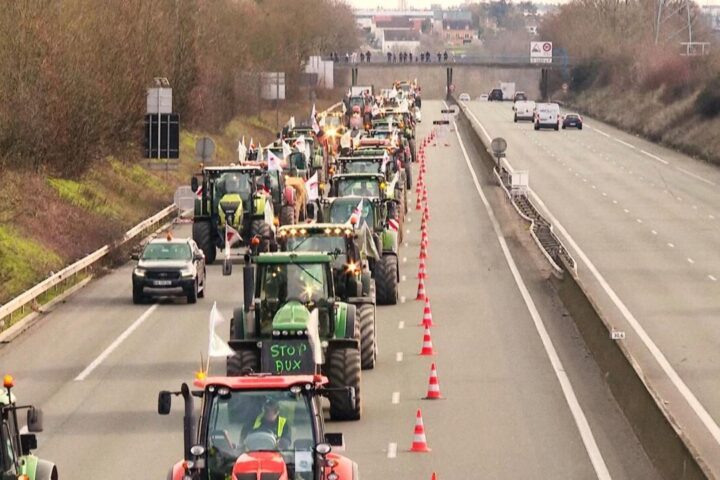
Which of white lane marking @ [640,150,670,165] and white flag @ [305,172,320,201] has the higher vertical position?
white flag @ [305,172,320,201]

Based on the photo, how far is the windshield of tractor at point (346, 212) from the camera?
4123cm

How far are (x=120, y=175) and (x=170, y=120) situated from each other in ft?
37.4

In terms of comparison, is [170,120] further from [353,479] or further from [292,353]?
[353,479]

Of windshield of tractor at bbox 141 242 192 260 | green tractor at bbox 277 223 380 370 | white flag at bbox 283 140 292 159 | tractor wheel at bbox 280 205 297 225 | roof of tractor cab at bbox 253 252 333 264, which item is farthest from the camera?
white flag at bbox 283 140 292 159

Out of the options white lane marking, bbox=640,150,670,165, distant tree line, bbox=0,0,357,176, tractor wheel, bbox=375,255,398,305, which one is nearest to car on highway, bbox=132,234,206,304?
tractor wheel, bbox=375,255,398,305

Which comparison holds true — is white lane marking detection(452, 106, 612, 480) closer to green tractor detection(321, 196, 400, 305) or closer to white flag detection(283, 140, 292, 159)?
green tractor detection(321, 196, 400, 305)

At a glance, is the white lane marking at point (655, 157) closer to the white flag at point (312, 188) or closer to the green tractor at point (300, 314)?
the white flag at point (312, 188)

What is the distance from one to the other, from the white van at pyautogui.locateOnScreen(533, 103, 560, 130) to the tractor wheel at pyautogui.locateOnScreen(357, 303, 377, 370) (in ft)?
305

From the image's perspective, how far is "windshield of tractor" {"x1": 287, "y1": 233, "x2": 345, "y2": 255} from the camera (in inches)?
1264

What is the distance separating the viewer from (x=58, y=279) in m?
42.2

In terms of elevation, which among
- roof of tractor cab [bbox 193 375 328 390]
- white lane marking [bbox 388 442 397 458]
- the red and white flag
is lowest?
white lane marking [bbox 388 442 397 458]

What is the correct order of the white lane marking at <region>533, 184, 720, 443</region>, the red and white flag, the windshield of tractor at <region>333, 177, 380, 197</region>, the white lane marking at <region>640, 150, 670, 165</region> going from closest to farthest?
the white lane marking at <region>533, 184, 720, 443</region> → the red and white flag → the windshield of tractor at <region>333, 177, 380, 197</region> → the white lane marking at <region>640, 150, 670, 165</region>

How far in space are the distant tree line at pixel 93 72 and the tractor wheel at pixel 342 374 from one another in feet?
93.2

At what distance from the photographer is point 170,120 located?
187 ft
